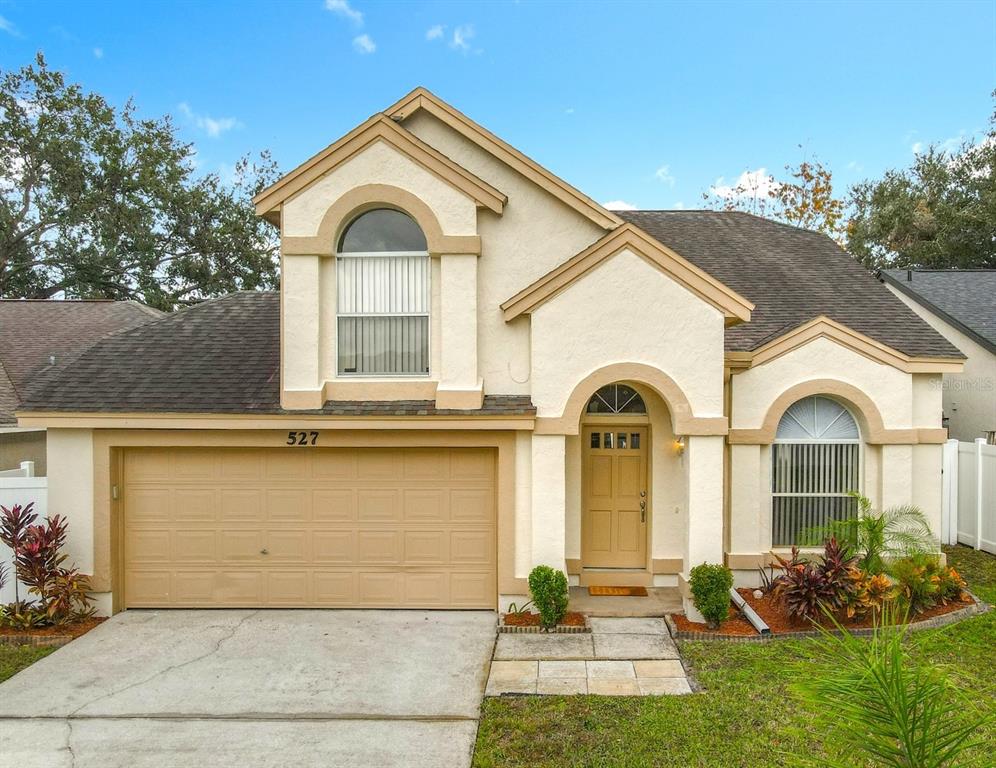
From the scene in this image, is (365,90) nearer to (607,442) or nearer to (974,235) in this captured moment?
(607,442)

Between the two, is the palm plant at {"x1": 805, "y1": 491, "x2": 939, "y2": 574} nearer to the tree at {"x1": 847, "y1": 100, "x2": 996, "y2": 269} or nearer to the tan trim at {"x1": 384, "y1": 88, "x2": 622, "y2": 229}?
the tan trim at {"x1": 384, "y1": 88, "x2": 622, "y2": 229}

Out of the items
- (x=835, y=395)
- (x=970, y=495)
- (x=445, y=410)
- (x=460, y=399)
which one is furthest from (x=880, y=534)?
(x=445, y=410)

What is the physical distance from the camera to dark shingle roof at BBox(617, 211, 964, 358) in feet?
35.1

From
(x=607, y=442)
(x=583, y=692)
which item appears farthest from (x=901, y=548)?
(x=583, y=692)

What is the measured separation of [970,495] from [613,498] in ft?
25.3

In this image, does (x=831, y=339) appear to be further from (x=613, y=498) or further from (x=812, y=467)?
(x=613, y=498)

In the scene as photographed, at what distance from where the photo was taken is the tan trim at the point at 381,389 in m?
9.15

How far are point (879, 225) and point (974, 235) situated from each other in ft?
12.6

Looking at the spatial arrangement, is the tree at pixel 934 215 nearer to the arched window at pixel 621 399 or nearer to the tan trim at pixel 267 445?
the arched window at pixel 621 399

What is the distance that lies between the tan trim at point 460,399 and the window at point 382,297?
0.52m

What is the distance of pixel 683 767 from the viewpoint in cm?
526

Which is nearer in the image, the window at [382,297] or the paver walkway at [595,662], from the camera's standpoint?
the paver walkway at [595,662]

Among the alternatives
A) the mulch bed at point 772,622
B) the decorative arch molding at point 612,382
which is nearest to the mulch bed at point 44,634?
the decorative arch molding at point 612,382

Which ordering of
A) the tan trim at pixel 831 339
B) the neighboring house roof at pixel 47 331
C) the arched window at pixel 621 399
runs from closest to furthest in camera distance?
the tan trim at pixel 831 339 < the arched window at pixel 621 399 < the neighboring house roof at pixel 47 331
